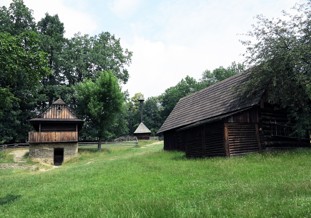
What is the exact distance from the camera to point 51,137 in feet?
120

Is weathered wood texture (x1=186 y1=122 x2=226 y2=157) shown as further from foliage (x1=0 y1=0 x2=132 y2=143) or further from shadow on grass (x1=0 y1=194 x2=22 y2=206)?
foliage (x1=0 y1=0 x2=132 y2=143)

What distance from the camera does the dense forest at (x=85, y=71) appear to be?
13.4 meters

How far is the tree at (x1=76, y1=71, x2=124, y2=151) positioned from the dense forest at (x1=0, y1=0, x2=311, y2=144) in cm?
14

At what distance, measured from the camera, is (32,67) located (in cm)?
1323

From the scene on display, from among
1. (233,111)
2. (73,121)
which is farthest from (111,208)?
(73,121)

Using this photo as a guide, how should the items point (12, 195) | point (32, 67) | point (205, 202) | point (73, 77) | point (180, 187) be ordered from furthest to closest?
point (73, 77)
point (12, 195)
point (32, 67)
point (180, 187)
point (205, 202)

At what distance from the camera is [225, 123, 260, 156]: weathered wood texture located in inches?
841

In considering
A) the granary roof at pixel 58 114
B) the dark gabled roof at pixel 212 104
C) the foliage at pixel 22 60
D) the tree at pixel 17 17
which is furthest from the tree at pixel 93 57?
the foliage at pixel 22 60

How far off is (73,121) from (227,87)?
20324mm

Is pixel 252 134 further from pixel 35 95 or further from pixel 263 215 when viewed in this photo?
pixel 35 95

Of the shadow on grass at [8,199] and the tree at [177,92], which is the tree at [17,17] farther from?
the tree at [177,92]

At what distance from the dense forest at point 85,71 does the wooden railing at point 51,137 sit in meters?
5.49

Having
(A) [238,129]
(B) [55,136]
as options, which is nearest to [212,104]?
(A) [238,129]

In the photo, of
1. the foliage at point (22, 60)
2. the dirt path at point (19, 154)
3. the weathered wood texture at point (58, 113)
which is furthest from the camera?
the weathered wood texture at point (58, 113)
